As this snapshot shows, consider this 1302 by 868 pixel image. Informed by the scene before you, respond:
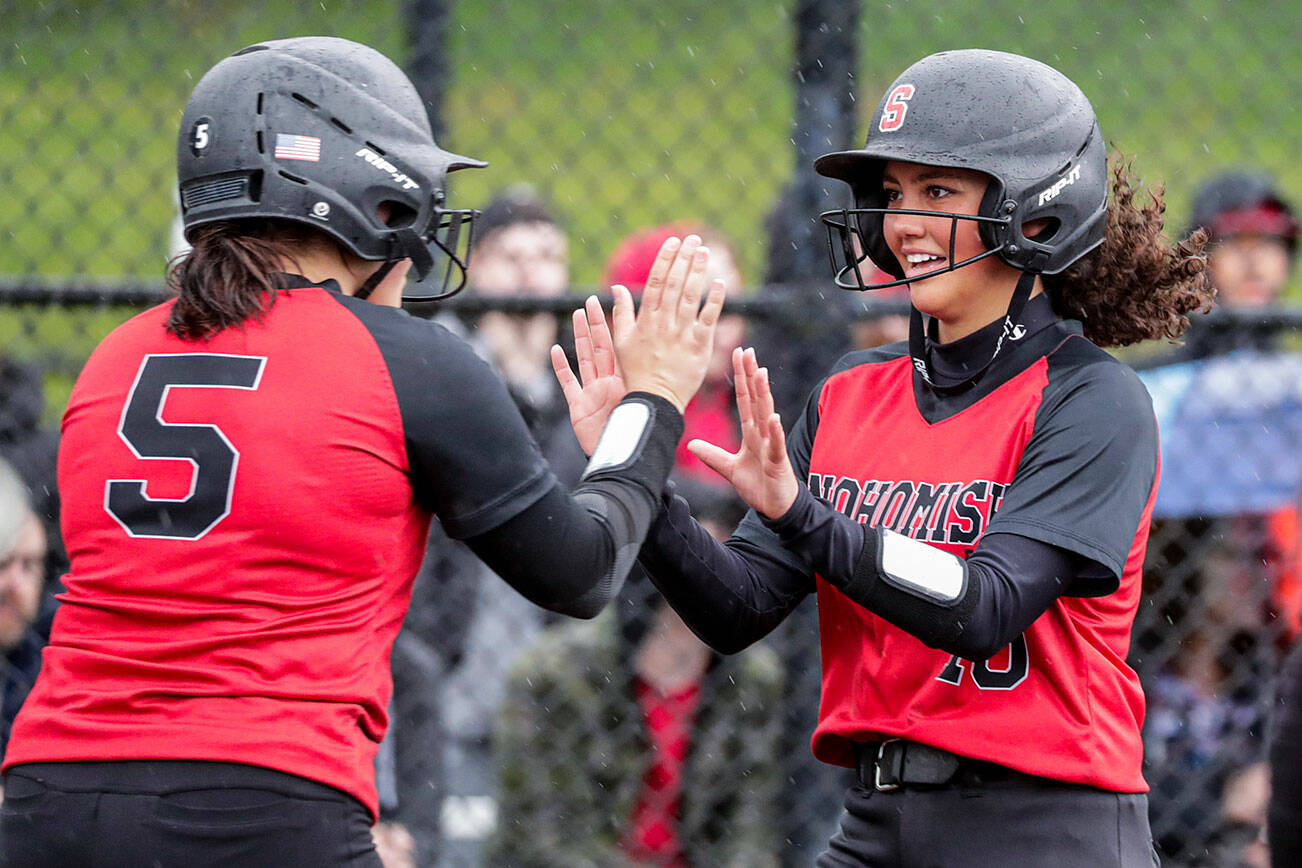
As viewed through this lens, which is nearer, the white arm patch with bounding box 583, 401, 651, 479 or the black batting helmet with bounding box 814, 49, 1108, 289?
the white arm patch with bounding box 583, 401, 651, 479

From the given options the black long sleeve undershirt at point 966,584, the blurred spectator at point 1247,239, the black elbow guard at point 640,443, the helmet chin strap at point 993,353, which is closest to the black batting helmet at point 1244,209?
the blurred spectator at point 1247,239

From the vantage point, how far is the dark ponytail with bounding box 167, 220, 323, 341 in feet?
6.77

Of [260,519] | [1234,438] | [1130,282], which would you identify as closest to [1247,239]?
[1234,438]

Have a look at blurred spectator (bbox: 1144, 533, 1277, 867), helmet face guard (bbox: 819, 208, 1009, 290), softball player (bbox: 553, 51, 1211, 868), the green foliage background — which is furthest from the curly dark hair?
blurred spectator (bbox: 1144, 533, 1277, 867)

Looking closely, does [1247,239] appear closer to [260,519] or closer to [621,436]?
[621,436]

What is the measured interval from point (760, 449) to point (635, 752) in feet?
5.90

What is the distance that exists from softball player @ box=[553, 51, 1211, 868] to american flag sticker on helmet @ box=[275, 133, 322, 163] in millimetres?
537

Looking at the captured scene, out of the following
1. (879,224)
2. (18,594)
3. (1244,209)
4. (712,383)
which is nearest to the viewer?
(879,224)

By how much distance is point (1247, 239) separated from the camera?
4.25 m

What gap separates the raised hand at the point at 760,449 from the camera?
2.21 meters

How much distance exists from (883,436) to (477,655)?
2.00 meters

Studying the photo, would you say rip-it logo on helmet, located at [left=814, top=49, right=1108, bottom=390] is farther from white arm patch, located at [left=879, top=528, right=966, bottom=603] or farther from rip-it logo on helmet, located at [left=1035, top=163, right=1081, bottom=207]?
white arm patch, located at [left=879, top=528, right=966, bottom=603]

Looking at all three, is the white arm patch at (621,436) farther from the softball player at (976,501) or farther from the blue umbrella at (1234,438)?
the blue umbrella at (1234,438)

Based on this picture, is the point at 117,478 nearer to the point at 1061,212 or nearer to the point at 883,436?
the point at 883,436
